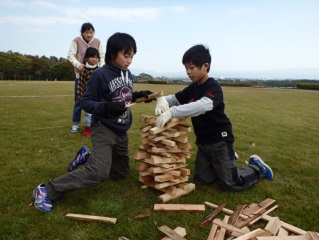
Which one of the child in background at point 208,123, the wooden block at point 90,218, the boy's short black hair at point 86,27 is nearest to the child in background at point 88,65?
the boy's short black hair at point 86,27

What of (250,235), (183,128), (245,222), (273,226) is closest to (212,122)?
(183,128)

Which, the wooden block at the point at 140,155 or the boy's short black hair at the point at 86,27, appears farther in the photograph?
the boy's short black hair at the point at 86,27

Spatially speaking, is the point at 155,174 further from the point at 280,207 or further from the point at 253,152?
the point at 253,152

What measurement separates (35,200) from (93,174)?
75 cm

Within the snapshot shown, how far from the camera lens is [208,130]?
14.7 ft

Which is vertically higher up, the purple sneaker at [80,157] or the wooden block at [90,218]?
the purple sneaker at [80,157]

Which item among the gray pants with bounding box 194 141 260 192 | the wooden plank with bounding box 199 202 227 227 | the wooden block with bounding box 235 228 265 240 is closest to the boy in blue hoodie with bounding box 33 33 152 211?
the gray pants with bounding box 194 141 260 192

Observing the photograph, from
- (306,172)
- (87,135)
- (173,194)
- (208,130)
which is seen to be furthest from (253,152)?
(87,135)

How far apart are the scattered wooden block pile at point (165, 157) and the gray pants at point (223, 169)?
0.40 meters

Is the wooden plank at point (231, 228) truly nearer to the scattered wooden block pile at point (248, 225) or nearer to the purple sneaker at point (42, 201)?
the scattered wooden block pile at point (248, 225)

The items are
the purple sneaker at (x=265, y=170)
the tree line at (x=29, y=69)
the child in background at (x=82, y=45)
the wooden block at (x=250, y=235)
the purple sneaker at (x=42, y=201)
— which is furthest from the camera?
the tree line at (x=29, y=69)

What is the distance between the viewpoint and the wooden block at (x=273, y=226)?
3.17 metres

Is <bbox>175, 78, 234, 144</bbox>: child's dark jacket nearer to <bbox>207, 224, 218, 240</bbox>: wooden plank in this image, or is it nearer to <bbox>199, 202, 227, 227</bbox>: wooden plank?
<bbox>199, 202, 227, 227</bbox>: wooden plank

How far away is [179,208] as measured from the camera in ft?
12.1
